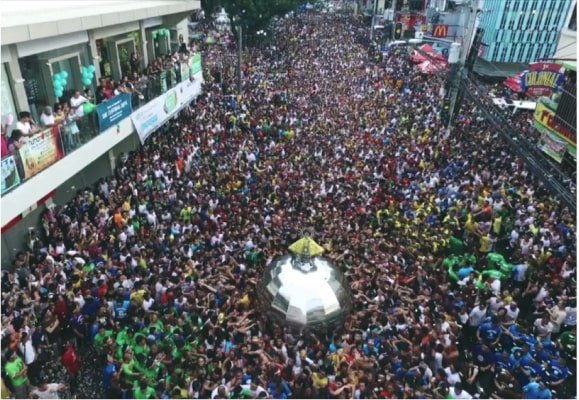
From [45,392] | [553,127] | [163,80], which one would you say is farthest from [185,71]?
[45,392]

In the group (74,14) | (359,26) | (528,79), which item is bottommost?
(359,26)

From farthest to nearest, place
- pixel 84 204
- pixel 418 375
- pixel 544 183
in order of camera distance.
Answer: pixel 544 183
pixel 84 204
pixel 418 375

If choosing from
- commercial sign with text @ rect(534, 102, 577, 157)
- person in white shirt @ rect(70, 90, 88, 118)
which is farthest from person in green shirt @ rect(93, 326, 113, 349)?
commercial sign with text @ rect(534, 102, 577, 157)

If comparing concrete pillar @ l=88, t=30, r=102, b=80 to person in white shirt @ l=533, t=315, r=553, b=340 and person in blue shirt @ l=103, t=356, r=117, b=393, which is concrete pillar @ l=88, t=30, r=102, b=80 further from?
person in white shirt @ l=533, t=315, r=553, b=340

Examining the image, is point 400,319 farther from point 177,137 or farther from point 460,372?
point 177,137

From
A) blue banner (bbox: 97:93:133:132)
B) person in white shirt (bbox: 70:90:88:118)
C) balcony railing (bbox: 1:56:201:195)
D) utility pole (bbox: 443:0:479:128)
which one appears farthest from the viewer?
utility pole (bbox: 443:0:479:128)

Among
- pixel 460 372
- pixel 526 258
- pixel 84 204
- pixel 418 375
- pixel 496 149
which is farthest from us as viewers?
pixel 496 149

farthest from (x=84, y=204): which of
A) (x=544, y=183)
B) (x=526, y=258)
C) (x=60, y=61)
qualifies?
(x=544, y=183)

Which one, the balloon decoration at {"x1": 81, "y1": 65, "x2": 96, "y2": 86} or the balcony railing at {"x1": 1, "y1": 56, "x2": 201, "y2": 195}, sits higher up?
the balloon decoration at {"x1": 81, "y1": 65, "x2": 96, "y2": 86}

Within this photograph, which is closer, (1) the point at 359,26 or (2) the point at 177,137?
(2) the point at 177,137
